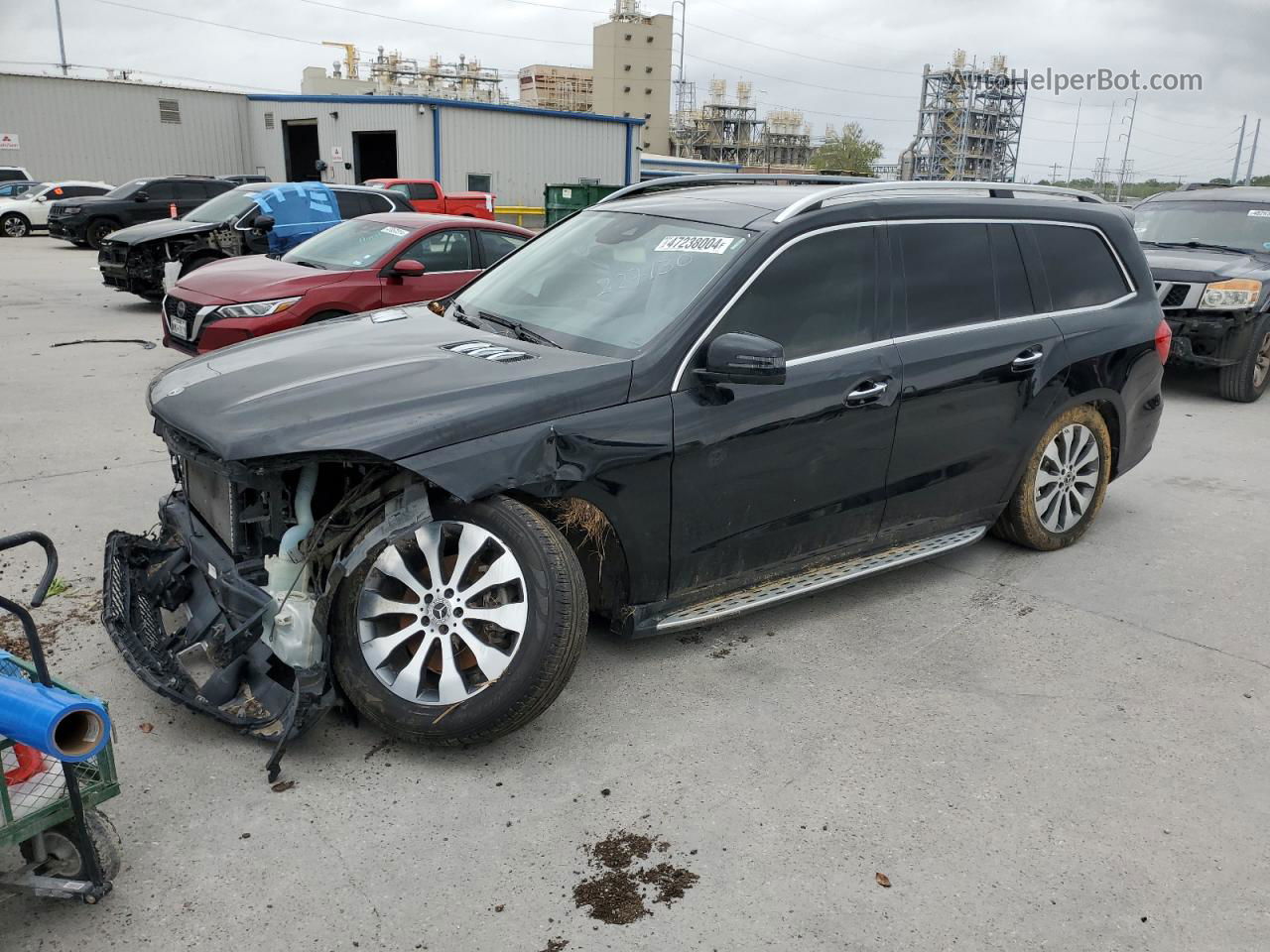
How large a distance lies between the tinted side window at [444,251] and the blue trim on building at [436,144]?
2426 cm

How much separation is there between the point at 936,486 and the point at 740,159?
456 ft

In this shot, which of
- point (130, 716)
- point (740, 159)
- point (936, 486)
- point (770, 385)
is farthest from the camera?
point (740, 159)

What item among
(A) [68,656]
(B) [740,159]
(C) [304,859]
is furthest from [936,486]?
(B) [740,159]

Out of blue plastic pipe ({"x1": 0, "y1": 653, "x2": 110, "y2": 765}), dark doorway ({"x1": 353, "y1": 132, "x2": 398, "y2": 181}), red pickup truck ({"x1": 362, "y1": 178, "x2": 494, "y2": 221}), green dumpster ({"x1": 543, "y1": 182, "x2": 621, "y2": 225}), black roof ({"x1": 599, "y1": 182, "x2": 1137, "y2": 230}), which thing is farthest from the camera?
dark doorway ({"x1": 353, "y1": 132, "x2": 398, "y2": 181})

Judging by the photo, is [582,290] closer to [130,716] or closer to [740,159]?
[130,716]

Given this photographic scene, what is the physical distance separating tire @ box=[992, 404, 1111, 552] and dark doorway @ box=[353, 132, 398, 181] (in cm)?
3201

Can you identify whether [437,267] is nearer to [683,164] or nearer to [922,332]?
[922,332]

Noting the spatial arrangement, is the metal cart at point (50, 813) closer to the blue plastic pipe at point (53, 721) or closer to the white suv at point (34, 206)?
the blue plastic pipe at point (53, 721)

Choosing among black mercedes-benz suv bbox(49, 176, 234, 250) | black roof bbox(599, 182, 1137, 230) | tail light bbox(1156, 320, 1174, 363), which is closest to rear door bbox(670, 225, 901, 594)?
black roof bbox(599, 182, 1137, 230)

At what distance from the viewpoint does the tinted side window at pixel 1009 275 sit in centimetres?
463

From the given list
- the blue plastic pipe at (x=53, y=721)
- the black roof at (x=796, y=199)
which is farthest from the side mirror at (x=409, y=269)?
the blue plastic pipe at (x=53, y=721)

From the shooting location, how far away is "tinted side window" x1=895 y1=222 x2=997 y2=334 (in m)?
4.27

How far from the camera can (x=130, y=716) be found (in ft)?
11.2

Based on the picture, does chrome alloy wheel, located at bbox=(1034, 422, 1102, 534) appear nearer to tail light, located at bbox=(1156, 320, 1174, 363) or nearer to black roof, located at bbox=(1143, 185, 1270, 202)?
tail light, located at bbox=(1156, 320, 1174, 363)
